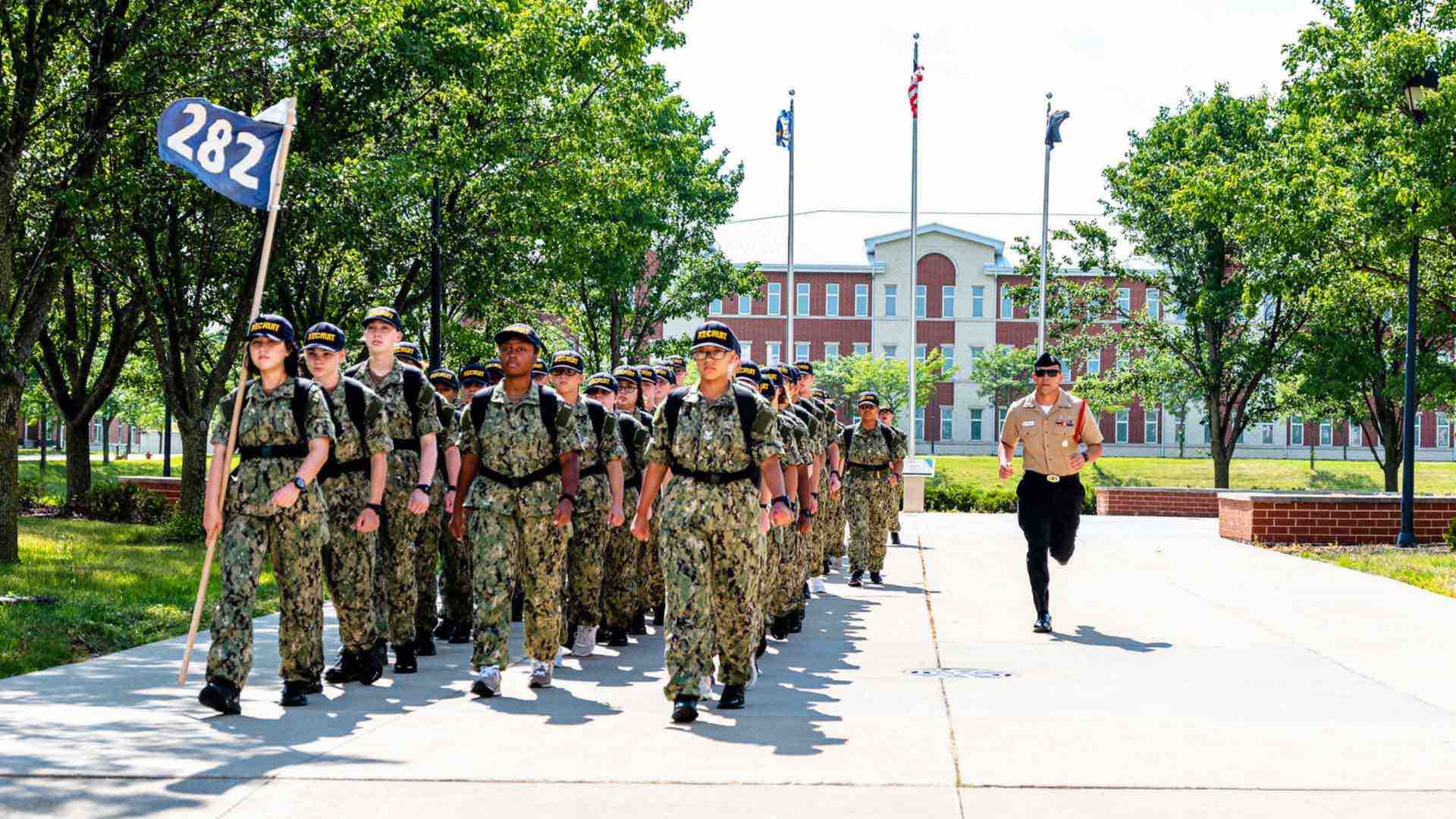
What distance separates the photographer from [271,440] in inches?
309

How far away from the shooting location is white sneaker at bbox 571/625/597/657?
33.5 feet

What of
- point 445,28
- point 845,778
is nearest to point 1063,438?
point 845,778

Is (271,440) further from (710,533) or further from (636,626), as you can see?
(636,626)

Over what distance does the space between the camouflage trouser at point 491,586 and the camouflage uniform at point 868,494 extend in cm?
780

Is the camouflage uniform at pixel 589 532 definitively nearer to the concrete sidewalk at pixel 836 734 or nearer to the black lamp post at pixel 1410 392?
the concrete sidewalk at pixel 836 734

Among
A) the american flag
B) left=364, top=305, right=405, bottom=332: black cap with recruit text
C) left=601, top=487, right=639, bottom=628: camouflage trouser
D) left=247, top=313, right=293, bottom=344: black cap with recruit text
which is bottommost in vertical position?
left=601, top=487, right=639, bottom=628: camouflage trouser

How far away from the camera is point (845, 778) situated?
6.11 m

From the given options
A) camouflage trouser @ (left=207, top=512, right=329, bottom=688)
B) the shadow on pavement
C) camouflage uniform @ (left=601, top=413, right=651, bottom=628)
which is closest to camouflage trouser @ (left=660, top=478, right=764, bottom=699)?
camouflage trouser @ (left=207, top=512, right=329, bottom=688)

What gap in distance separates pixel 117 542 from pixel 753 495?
52.0 feet

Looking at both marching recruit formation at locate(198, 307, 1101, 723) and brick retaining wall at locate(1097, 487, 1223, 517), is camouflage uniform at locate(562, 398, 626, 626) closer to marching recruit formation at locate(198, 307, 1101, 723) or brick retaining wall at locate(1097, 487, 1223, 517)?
marching recruit formation at locate(198, 307, 1101, 723)

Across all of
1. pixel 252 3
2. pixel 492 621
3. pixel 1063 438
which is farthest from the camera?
pixel 252 3

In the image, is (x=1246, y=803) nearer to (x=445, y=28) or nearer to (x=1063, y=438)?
(x=1063, y=438)

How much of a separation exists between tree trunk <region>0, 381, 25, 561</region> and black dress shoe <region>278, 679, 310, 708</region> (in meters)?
10.3

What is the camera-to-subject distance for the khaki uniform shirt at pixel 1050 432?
11.5 m
